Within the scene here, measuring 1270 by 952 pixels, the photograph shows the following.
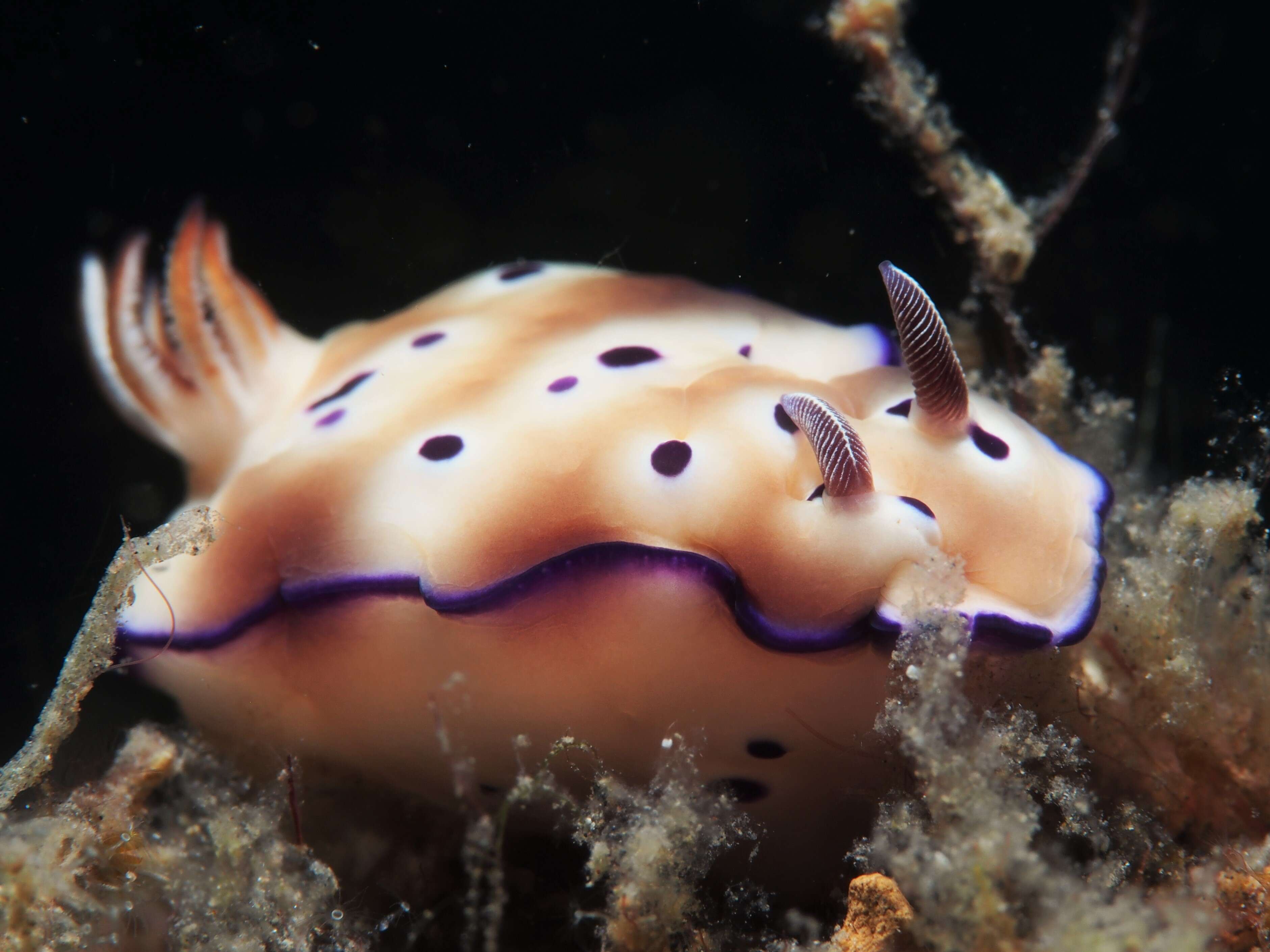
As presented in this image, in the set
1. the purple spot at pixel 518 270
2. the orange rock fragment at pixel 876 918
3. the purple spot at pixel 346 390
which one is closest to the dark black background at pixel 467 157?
the purple spot at pixel 518 270

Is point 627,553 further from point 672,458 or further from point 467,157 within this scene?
point 467,157

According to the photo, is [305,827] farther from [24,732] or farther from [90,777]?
[24,732]

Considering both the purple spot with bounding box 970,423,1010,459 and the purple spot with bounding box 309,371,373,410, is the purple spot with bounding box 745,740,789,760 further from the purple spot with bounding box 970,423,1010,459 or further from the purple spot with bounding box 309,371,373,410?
the purple spot with bounding box 309,371,373,410

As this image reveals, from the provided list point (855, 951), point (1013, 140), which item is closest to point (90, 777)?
point (855, 951)

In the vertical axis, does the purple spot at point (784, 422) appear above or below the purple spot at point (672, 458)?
below

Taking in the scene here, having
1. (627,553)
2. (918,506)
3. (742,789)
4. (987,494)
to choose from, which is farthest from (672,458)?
(742,789)

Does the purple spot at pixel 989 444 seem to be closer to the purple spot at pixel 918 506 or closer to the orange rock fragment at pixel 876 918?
the purple spot at pixel 918 506

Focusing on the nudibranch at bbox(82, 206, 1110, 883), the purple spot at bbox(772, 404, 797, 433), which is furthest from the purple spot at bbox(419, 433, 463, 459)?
the purple spot at bbox(772, 404, 797, 433)
